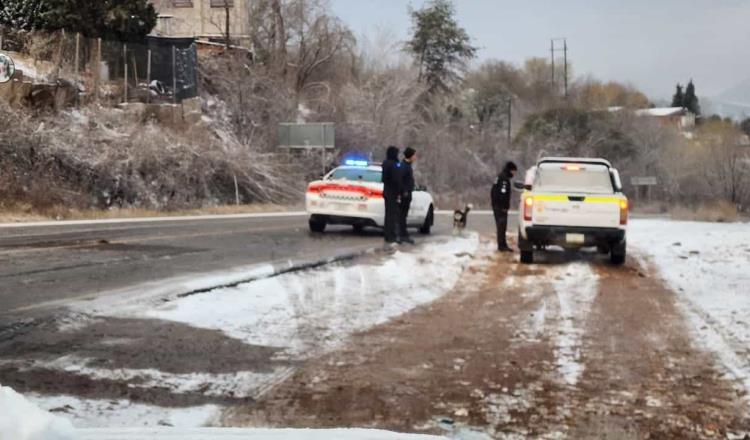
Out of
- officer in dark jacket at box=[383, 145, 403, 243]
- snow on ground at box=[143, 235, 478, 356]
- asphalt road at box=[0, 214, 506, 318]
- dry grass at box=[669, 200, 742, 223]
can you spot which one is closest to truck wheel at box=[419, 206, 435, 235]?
asphalt road at box=[0, 214, 506, 318]

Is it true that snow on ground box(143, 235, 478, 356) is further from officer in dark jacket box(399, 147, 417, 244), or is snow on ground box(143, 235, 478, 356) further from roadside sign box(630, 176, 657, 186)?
roadside sign box(630, 176, 657, 186)

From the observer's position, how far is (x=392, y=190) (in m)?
16.8

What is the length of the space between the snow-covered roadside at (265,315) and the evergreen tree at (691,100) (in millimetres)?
117984

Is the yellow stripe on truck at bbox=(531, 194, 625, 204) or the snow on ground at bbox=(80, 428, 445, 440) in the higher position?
the yellow stripe on truck at bbox=(531, 194, 625, 204)

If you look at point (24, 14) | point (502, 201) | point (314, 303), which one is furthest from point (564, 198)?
point (24, 14)

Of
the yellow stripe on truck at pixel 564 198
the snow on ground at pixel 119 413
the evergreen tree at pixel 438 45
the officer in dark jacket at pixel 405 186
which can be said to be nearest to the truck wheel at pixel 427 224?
the officer in dark jacket at pixel 405 186

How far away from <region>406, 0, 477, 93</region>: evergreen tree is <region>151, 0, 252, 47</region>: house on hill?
17980mm

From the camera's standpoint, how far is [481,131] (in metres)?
71.9

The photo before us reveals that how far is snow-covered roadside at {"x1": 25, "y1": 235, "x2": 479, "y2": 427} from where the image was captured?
572 centimetres

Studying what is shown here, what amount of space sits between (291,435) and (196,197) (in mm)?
31502

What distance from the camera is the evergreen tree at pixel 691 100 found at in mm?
124562

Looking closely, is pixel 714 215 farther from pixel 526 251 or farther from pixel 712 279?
pixel 712 279

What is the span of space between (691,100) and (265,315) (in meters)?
127

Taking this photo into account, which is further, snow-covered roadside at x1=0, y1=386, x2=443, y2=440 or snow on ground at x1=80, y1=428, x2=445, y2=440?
snow on ground at x1=80, y1=428, x2=445, y2=440
